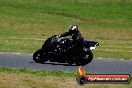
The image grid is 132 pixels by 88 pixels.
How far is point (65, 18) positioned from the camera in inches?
2240

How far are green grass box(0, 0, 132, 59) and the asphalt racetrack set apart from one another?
14942mm

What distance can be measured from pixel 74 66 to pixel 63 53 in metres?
0.92

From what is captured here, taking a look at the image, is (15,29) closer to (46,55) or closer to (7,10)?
(7,10)

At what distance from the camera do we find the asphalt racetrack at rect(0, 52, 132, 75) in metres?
21.3

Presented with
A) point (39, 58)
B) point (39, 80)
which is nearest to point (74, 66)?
point (39, 58)

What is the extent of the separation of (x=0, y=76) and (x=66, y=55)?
6.50 meters

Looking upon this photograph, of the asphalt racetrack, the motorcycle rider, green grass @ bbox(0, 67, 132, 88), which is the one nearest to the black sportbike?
the motorcycle rider

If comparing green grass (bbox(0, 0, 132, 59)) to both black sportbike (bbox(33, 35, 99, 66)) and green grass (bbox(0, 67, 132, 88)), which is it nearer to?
black sportbike (bbox(33, 35, 99, 66))

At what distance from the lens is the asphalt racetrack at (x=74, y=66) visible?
2131 cm

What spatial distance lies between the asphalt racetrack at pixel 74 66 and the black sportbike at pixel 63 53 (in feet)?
0.96

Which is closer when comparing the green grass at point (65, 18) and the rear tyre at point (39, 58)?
the rear tyre at point (39, 58)

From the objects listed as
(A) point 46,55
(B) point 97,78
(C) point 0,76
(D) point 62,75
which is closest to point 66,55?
(A) point 46,55

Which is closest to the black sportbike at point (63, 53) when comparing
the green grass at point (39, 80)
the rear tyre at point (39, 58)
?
the rear tyre at point (39, 58)

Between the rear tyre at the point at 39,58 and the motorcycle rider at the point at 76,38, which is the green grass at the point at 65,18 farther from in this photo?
the motorcycle rider at the point at 76,38
